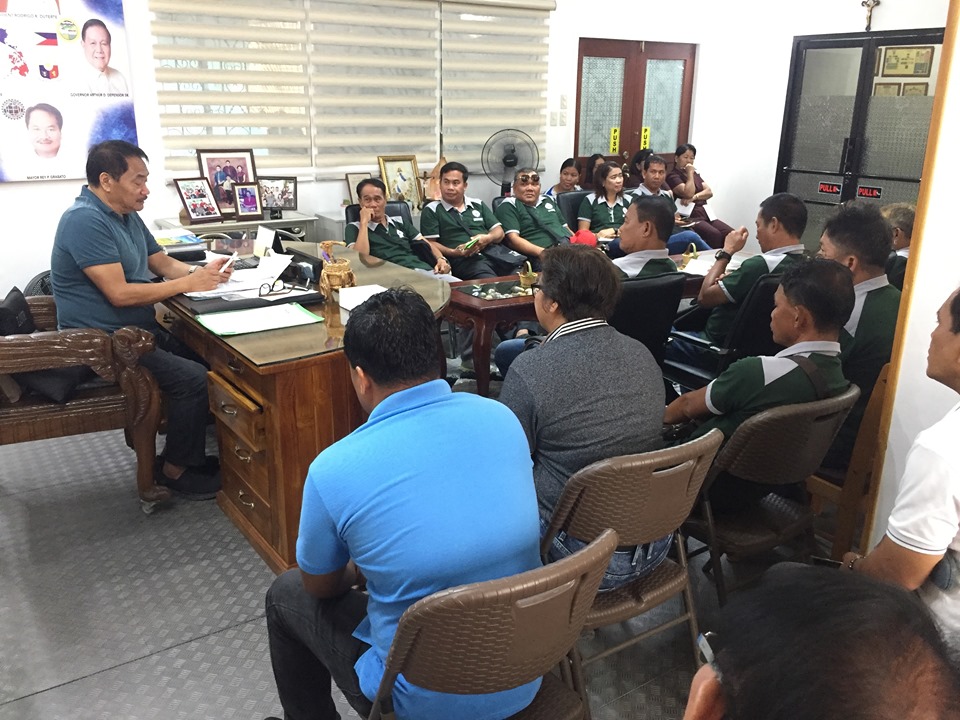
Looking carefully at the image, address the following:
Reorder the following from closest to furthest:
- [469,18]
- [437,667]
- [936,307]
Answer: [437,667] < [936,307] < [469,18]

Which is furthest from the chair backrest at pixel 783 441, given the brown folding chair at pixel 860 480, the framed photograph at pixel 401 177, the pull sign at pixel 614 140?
the pull sign at pixel 614 140

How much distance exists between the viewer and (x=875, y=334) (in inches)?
98.0

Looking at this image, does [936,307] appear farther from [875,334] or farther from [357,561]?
[357,561]

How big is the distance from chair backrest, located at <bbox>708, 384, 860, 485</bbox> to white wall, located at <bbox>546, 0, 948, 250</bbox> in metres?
4.73

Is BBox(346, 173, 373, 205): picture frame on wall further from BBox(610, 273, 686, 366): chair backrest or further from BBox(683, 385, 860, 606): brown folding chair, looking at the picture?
BBox(683, 385, 860, 606): brown folding chair

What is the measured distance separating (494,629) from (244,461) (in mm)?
1648

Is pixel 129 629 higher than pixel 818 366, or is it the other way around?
pixel 818 366

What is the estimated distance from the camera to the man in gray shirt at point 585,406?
68.7 inches

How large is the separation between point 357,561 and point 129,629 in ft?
4.07

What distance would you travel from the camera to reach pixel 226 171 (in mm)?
A: 4746

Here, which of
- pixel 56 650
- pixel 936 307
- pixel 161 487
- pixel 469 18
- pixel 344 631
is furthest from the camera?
pixel 469 18

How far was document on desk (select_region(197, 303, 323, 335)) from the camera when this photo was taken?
2281mm

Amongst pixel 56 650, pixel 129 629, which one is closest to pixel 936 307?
pixel 129 629

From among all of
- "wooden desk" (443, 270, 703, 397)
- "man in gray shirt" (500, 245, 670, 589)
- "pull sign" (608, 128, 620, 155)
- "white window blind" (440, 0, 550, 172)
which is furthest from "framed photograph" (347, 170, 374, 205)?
"man in gray shirt" (500, 245, 670, 589)
